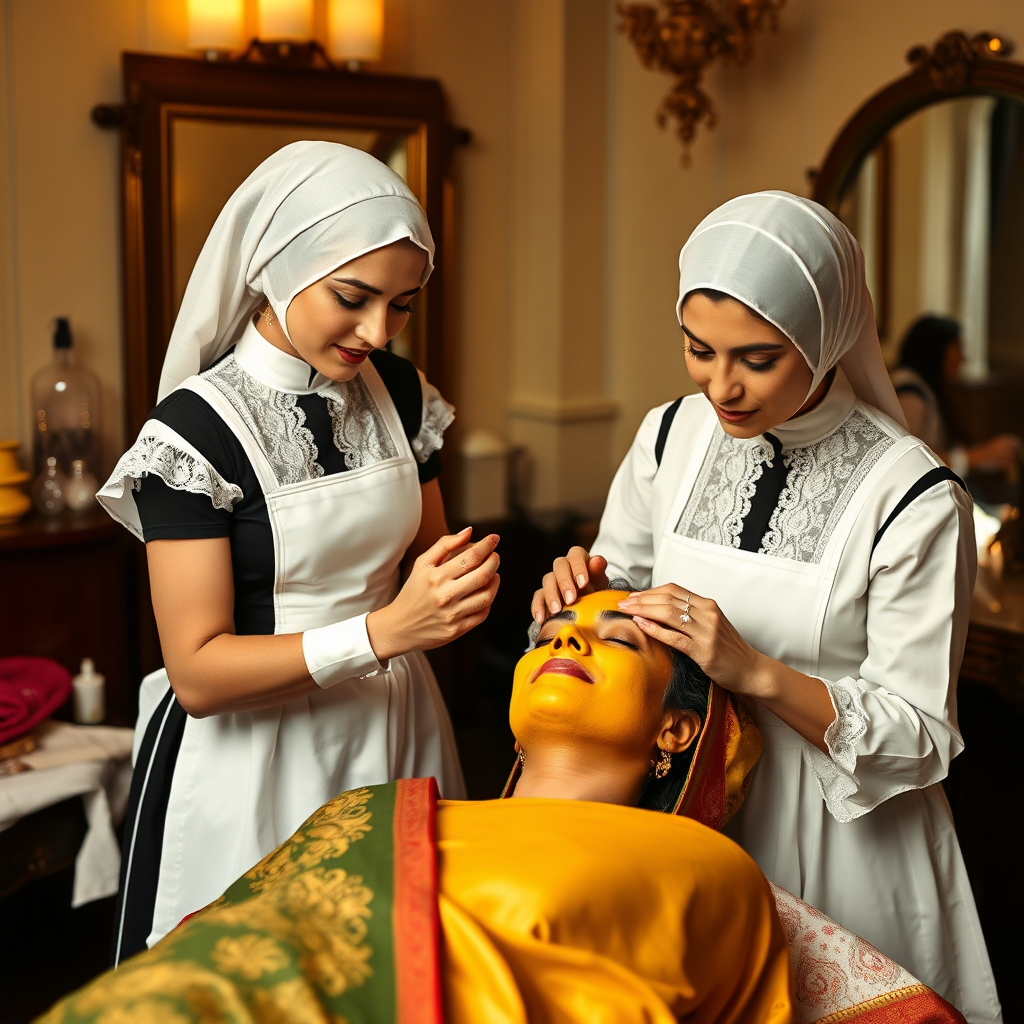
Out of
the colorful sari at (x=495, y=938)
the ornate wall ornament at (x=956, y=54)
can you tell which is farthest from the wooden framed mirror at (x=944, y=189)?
the colorful sari at (x=495, y=938)

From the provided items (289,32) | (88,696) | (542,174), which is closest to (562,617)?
(88,696)

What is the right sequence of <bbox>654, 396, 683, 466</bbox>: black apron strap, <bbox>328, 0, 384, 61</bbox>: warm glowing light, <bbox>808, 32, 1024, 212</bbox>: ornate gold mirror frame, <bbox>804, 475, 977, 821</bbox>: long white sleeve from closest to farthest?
1. <bbox>804, 475, 977, 821</bbox>: long white sleeve
2. <bbox>654, 396, 683, 466</bbox>: black apron strap
3. <bbox>808, 32, 1024, 212</bbox>: ornate gold mirror frame
4. <bbox>328, 0, 384, 61</bbox>: warm glowing light

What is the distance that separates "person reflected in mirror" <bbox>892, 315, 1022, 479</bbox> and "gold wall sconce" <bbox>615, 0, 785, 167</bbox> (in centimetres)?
94

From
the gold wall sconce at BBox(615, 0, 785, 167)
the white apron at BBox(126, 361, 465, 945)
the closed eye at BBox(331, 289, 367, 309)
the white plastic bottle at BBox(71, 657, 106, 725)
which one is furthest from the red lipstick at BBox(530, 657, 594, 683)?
the gold wall sconce at BBox(615, 0, 785, 167)

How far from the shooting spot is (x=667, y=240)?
4.01 meters

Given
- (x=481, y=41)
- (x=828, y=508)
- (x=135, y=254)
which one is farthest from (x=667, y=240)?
(x=828, y=508)

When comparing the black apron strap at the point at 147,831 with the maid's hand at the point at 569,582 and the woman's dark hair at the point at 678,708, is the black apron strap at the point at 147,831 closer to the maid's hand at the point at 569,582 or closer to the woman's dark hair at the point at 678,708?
the maid's hand at the point at 569,582

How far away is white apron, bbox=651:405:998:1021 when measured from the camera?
1.72 metres

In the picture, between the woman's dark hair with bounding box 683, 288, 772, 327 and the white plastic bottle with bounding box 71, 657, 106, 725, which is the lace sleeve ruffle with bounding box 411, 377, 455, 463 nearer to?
the woman's dark hair with bounding box 683, 288, 772, 327

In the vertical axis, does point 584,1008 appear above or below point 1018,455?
below

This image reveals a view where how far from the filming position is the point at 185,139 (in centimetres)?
Result: 345

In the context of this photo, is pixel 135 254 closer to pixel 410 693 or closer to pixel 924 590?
pixel 410 693

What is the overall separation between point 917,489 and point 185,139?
2.61m

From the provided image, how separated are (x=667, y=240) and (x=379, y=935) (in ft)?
10.4
